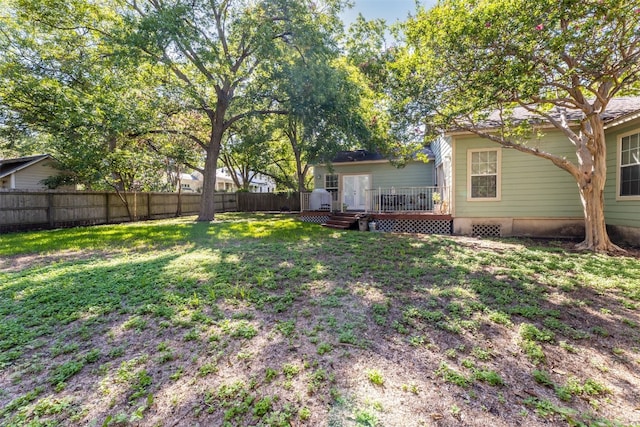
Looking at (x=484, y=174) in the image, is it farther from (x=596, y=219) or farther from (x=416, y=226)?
(x=596, y=219)

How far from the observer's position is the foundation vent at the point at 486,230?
847 centimetres

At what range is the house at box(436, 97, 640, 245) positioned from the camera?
282 inches

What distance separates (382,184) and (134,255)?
34.4 ft

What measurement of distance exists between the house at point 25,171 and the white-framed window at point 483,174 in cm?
1837

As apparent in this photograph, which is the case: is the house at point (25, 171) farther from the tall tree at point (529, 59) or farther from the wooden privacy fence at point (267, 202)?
the tall tree at point (529, 59)

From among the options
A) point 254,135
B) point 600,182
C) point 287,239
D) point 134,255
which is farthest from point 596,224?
point 254,135

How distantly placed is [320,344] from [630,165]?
851 centimetres

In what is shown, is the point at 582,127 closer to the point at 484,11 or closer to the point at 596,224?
the point at 596,224

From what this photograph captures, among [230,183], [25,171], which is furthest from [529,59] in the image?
[230,183]

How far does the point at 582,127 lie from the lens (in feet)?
20.6

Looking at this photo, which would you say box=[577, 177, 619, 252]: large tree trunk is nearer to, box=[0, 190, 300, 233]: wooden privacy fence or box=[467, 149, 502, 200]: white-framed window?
box=[467, 149, 502, 200]: white-framed window

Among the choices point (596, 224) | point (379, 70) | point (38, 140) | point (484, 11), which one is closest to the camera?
point (484, 11)

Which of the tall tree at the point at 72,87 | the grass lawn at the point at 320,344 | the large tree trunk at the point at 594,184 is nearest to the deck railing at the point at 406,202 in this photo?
the large tree trunk at the point at 594,184

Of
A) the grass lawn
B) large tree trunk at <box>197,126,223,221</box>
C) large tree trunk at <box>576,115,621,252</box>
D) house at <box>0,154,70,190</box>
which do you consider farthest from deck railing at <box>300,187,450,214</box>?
house at <box>0,154,70,190</box>
